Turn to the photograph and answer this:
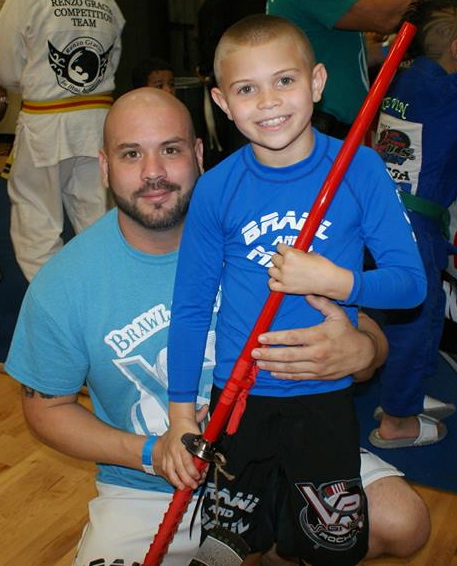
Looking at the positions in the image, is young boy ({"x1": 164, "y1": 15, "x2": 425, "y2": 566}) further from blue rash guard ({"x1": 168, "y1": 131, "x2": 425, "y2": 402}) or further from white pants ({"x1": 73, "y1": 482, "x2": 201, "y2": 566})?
white pants ({"x1": 73, "y1": 482, "x2": 201, "y2": 566})

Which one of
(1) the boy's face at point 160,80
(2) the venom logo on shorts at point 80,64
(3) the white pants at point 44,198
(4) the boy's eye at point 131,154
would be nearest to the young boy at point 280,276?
(4) the boy's eye at point 131,154

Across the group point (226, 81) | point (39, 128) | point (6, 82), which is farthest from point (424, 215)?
point (6, 82)

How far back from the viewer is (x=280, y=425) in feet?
4.56

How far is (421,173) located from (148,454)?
1.46m

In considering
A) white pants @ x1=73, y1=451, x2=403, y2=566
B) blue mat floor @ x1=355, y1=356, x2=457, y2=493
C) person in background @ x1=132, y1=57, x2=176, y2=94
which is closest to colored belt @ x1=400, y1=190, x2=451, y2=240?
blue mat floor @ x1=355, y1=356, x2=457, y2=493

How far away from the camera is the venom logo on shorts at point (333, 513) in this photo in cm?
140

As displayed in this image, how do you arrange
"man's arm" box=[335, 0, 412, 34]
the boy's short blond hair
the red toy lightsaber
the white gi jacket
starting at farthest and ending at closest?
1. the white gi jacket
2. "man's arm" box=[335, 0, 412, 34]
3. the boy's short blond hair
4. the red toy lightsaber

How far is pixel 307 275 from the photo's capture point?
116 cm

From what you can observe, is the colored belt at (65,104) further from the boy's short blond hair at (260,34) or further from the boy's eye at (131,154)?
the boy's short blond hair at (260,34)

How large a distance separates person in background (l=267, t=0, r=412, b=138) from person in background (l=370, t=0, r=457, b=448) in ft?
0.46

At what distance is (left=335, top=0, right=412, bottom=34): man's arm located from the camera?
2.19 metres

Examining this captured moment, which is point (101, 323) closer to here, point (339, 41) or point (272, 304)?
point (272, 304)

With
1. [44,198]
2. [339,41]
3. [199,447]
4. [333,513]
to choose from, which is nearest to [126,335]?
[199,447]

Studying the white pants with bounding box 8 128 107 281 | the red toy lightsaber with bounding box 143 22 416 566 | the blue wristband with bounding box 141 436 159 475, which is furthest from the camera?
the white pants with bounding box 8 128 107 281
